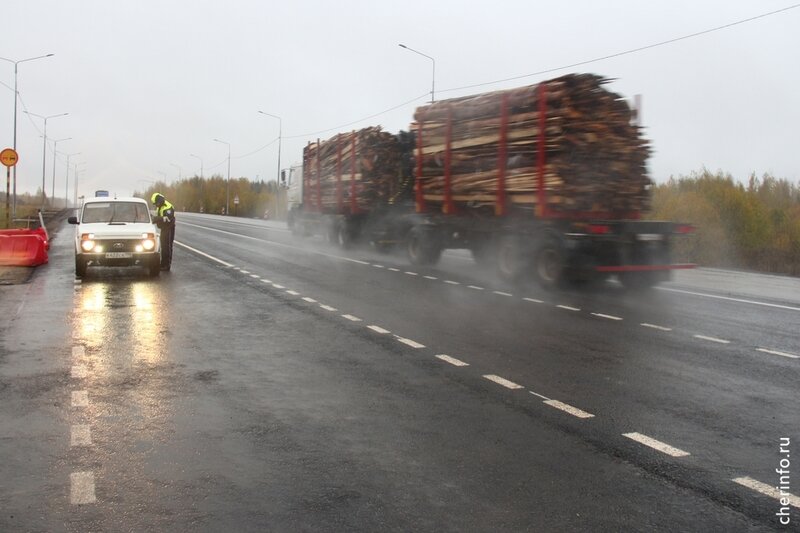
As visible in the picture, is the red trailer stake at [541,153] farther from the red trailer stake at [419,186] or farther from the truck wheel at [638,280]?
the red trailer stake at [419,186]

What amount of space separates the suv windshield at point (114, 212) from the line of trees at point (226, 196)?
54660 mm

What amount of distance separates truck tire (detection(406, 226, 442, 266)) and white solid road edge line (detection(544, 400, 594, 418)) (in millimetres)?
13514

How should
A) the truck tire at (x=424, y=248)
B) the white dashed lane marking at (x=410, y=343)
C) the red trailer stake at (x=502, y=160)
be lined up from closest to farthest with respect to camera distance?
the white dashed lane marking at (x=410, y=343), the red trailer stake at (x=502, y=160), the truck tire at (x=424, y=248)

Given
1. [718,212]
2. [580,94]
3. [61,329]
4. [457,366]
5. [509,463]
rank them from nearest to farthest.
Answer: [509,463]
[457,366]
[61,329]
[580,94]
[718,212]

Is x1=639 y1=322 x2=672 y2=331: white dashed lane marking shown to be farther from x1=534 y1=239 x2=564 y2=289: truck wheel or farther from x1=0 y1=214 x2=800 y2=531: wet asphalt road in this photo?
x1=534 y1=239 x2=564 y2=289: truck wheel

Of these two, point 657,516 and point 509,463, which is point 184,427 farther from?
point 657,516

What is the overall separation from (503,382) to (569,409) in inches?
38.9

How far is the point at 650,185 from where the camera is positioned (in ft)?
50.8

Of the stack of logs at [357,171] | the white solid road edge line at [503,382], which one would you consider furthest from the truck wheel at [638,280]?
the stack of logs at [357,171]

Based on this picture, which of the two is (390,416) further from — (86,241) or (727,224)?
(727,224)

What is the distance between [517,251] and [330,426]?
10900 millimetres

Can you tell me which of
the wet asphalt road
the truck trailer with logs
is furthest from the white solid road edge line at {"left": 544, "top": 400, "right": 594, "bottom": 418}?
the truck trailer with logs

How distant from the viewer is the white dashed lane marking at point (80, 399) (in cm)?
626

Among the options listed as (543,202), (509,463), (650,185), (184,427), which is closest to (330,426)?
(184,427)
